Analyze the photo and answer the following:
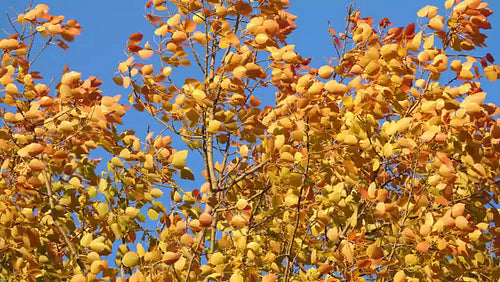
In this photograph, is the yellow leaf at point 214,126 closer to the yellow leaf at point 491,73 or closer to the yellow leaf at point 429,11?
the yellow leaf at point 429,11

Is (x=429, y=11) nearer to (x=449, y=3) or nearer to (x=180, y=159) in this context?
(x=449, y=3)

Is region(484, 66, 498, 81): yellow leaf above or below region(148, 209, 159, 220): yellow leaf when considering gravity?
above

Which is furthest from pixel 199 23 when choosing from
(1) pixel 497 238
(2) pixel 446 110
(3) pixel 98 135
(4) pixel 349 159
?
(1) pixel 497 238

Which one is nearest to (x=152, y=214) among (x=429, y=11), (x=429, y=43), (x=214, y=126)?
(x=214, y=126)

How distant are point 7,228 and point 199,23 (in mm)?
1854

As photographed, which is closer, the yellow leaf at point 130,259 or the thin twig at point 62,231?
the yellow leaf at point 130,259

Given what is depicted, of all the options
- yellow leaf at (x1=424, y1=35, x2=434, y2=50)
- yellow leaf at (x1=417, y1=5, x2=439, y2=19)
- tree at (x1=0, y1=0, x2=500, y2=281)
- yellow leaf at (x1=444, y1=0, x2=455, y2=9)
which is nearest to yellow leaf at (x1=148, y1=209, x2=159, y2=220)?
tree at (x1=0, y1=0, x2=500, y2=281)

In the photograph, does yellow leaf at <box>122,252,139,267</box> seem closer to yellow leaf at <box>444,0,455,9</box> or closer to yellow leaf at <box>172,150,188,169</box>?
yellow leaf at <box>172,150,188,169</box>

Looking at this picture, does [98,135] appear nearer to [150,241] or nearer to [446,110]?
[150,241]

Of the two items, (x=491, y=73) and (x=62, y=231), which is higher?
(x=491, y=73)

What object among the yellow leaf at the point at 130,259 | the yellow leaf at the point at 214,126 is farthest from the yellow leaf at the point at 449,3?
the yellow leaf at the point at 130,259

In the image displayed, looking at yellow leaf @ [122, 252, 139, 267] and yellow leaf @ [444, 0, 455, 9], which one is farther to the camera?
yellow leaf @ [444, 0, 455, 9]

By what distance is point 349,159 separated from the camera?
4.19 metres

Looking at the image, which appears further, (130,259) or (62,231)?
(62,231)
